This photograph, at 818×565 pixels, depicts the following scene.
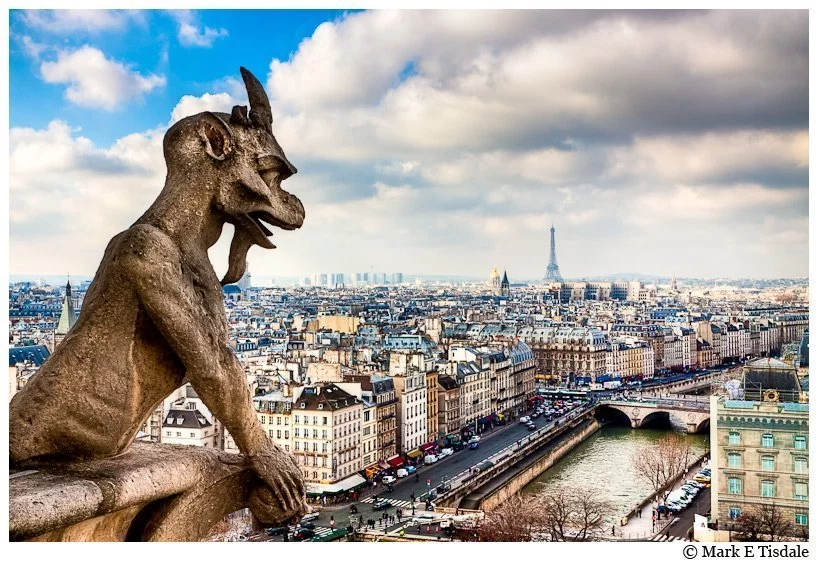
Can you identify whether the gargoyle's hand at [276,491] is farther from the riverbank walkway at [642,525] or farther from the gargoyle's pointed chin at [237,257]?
the riverbank walkway at [642,525]

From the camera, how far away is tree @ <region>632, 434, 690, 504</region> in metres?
11.6

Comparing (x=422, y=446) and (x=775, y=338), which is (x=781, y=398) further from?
(x=775, y=338)

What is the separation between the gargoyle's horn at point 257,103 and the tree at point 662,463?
10243 mm

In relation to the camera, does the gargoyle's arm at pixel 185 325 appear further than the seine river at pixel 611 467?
No

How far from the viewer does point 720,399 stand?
9742 millimetres

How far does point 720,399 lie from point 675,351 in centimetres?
1750

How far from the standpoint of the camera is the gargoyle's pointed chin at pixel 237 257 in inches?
46.5

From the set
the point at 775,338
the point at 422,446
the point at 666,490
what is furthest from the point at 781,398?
the point at 775,338

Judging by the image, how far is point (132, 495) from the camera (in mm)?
1013

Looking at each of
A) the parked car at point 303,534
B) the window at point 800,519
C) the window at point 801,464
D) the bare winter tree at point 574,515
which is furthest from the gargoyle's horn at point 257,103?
the window at point 801,464

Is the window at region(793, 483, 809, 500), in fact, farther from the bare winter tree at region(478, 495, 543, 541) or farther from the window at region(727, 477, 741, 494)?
the bare winter tree at region(478, 495, 543, 541)

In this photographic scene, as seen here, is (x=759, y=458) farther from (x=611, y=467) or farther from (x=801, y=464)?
(x=611, y=467)
